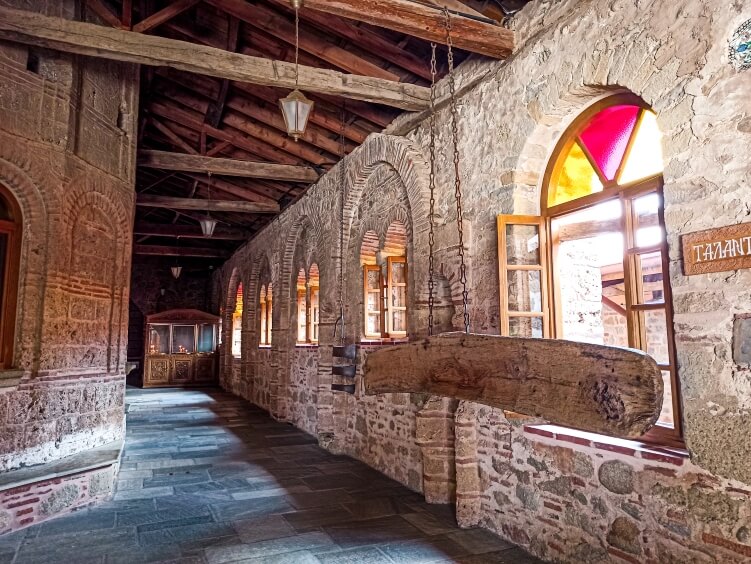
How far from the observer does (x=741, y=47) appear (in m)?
2.61

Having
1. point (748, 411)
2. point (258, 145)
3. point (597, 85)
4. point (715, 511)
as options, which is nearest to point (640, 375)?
point (748, 411)

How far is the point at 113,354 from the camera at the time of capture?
614 centimetres

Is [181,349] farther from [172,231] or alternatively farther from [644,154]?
[644,154]

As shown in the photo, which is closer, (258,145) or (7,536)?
(7,536)

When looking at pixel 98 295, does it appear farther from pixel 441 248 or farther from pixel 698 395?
pixel 698 395

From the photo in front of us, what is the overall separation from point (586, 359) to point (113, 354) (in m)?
5.79

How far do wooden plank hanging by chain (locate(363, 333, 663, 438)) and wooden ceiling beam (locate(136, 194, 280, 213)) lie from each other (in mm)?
8074

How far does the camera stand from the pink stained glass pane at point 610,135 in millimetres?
3529

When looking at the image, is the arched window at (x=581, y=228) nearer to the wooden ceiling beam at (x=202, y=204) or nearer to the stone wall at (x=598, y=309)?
the stone wall at (x=598, y=309)

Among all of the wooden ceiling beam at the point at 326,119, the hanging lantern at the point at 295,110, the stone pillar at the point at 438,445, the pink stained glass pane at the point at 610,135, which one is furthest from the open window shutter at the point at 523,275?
the wooden ceiling beam at the point at 326,119

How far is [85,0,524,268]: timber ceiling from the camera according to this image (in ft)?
17.2

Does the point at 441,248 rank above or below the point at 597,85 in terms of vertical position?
below

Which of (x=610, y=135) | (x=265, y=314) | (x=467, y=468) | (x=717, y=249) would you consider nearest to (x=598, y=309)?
(x=610, y=135)

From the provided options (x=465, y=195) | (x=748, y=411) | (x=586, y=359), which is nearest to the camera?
(x=586, y=359)
